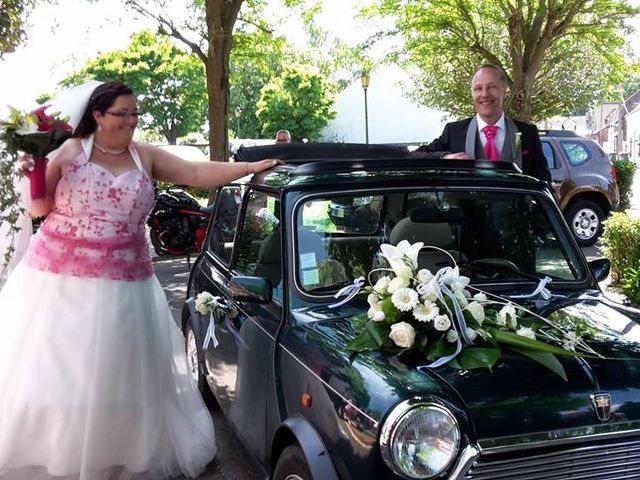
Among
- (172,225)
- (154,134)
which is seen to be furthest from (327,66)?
(172,225)

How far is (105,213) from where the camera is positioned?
11.0ft

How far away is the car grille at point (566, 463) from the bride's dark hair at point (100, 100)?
238cm

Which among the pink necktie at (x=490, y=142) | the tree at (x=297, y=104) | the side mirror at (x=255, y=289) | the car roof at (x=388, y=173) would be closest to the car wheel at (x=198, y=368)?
the car roof at (x=388, y=173)

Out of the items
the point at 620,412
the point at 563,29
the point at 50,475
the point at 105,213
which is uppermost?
the point at 563,29

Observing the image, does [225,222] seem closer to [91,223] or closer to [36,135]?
[91,223]

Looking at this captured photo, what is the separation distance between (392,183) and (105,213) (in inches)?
56.8

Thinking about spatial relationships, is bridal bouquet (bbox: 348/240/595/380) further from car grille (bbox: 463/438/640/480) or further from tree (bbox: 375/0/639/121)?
tree (bbox: 375/0/639/121)

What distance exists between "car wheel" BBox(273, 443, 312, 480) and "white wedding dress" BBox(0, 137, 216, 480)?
1.07 meters

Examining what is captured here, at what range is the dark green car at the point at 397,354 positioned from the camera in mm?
2109

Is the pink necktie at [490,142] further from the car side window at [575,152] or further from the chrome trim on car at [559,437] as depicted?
the car side window at [575,152]

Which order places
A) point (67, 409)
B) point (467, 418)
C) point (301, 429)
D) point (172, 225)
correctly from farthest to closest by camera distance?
point (172, 225) → point (67, 409) → point (301, 429) → point (467, 418)

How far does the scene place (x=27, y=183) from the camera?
11.2ft

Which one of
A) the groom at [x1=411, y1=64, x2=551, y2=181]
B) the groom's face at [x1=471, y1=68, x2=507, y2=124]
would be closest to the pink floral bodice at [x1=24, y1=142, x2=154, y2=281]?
the groom at [x1=411, y1=64, x2=551, y2=181]

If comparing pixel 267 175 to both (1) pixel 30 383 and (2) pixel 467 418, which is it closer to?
(1) pixel 30 383
